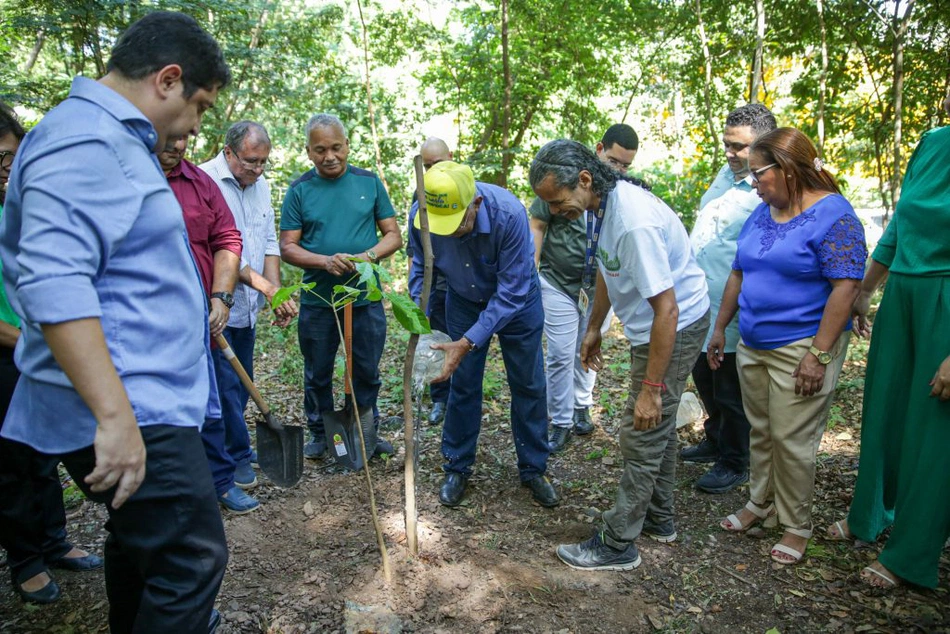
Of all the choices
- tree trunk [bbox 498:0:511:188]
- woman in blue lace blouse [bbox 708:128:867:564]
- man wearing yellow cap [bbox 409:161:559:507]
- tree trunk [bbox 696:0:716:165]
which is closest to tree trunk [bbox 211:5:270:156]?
tree trunk [bbox 498:0:511:188]

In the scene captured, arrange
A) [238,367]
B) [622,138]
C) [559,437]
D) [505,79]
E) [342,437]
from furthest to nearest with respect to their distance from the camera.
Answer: [505,79]
[622,138]
[559,437]
[342,437]
[238,367]

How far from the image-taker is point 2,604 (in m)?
2.55

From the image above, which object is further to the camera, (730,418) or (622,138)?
(622,138)

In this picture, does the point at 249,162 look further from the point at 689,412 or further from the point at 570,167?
the point at 689,412

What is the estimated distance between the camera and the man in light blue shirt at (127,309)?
4.29 ft

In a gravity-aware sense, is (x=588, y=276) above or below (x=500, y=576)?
above

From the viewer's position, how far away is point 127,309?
1462 millimetres

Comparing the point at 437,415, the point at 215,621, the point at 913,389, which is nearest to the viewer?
the point at 215,621

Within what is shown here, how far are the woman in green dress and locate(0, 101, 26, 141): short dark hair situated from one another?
3766 mm

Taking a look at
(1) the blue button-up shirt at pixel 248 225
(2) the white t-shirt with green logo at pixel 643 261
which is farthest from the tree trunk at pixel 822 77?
(1) the blue button-up shirt at pixel 248 225

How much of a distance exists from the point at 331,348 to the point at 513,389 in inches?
48.3

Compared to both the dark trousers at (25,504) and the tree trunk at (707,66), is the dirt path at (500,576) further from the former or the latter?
Answer: the tree trunk at (707,66)

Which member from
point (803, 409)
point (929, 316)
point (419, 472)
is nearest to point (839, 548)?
point (803, 409)

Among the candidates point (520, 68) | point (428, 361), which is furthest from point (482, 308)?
point (520, 68)
